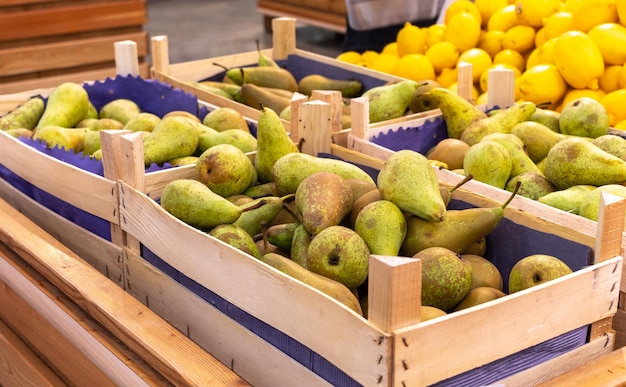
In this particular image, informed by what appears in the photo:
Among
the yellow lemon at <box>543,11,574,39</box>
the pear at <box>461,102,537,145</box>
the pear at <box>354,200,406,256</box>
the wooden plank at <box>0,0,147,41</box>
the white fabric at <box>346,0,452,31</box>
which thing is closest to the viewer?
the pear at <box>354,200,406,256</box>

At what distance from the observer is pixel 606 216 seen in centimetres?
127

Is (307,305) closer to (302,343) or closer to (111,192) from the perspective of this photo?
(302,343)

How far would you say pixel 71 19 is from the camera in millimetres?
4766

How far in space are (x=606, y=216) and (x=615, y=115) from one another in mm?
1271

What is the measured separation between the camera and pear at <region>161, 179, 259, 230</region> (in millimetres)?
1545

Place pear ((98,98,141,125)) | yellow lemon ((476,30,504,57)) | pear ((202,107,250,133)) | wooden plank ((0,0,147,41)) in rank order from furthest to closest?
wooden plank ((0,0,147,41)) → yellow lemon ((476,30,504,57)) → pear ((98,98,141,125)) → pear ((202,107,250,133))

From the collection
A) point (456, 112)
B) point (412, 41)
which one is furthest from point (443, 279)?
point (412, 41)

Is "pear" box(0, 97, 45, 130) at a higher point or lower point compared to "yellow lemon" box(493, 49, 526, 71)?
lower

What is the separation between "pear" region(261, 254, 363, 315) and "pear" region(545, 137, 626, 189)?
2.21 feet

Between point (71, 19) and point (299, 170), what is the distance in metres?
3.57

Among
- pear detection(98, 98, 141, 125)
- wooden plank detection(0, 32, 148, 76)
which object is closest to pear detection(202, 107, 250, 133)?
pear detection(98, 98, 141, 125)

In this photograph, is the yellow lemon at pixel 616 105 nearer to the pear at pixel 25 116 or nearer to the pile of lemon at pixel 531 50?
the pile of lemon at pixel 531 50

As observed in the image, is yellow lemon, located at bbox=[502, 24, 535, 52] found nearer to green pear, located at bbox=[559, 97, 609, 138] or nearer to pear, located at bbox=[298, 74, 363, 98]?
pear, located at bbox=[298, 74, 363, 98]

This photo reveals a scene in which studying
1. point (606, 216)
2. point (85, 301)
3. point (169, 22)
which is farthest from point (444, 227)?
point (169, 22)
